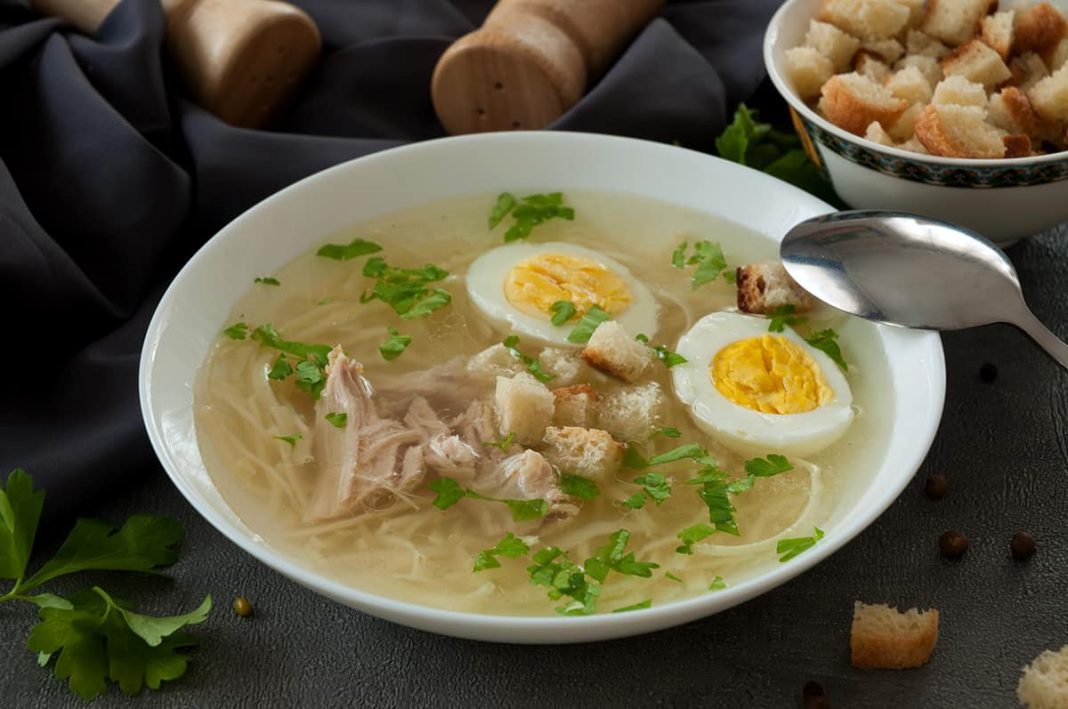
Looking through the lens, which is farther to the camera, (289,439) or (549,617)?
(289,439)

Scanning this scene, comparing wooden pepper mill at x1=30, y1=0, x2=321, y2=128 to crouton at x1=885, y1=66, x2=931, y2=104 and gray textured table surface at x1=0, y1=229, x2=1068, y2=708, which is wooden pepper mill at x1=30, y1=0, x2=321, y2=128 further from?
crouton at x1=885, y1=66, x2=931, y2=104

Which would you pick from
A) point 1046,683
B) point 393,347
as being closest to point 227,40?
point 393,347

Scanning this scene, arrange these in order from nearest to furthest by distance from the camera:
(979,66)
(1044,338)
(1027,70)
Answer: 1. (1044,338)
2. (979,66)
3. (1027,70)

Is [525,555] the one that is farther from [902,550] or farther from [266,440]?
[902,550]

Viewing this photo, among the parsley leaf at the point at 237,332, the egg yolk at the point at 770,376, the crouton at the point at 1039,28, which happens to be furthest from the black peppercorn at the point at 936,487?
the parsley leaf at the point at 237,332

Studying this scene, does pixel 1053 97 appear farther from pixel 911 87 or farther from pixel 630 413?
pixel 630 413

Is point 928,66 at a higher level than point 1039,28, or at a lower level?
lower

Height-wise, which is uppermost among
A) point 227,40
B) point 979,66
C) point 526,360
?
point 979,66

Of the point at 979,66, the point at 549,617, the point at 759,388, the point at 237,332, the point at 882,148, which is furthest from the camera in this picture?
the point at 979,66
